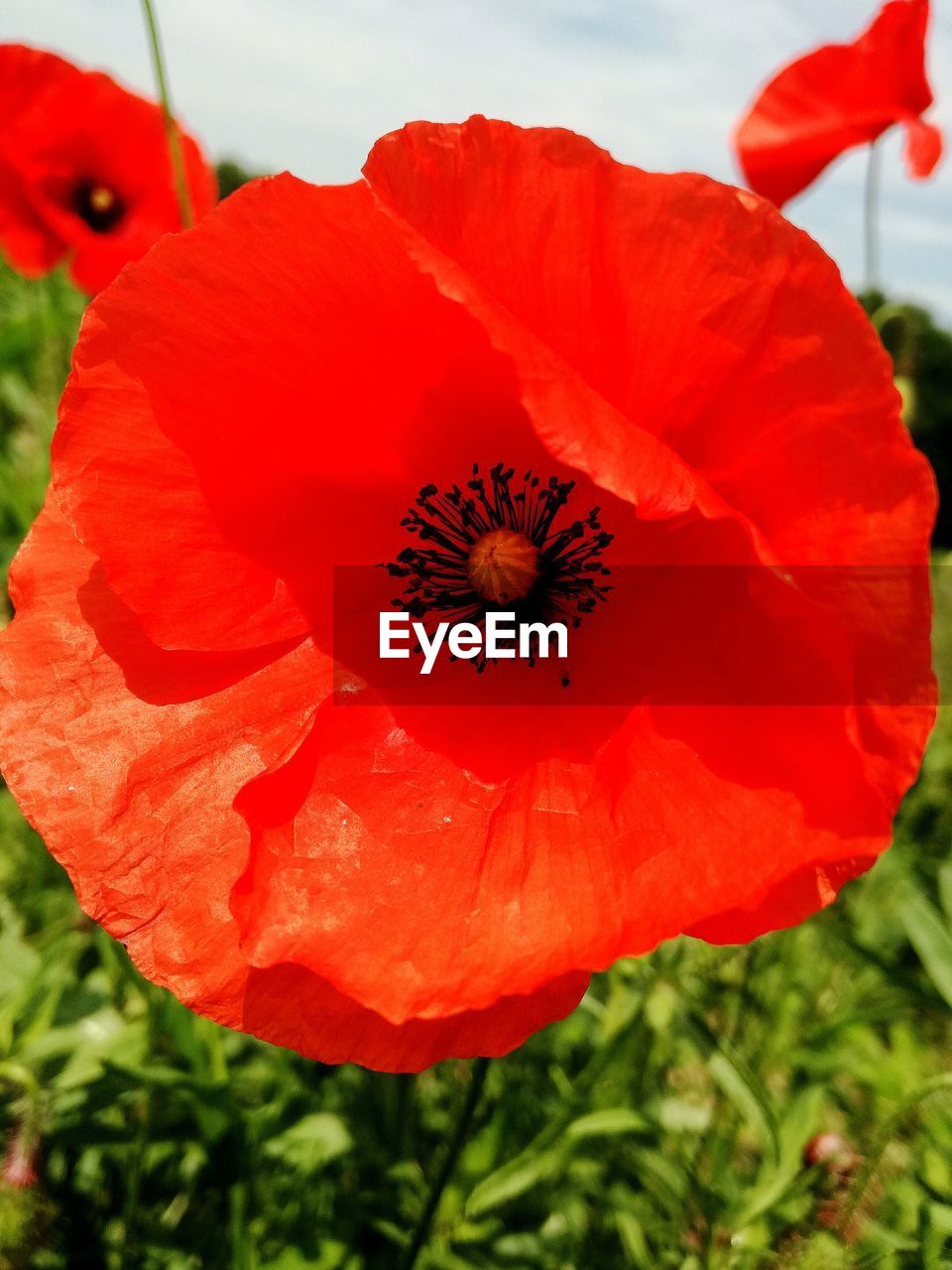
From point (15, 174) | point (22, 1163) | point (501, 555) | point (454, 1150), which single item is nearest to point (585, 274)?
point (501, 555)

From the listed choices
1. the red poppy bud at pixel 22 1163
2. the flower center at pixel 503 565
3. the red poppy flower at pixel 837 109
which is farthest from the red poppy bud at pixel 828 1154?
the red poppy flower at pixel 837 109

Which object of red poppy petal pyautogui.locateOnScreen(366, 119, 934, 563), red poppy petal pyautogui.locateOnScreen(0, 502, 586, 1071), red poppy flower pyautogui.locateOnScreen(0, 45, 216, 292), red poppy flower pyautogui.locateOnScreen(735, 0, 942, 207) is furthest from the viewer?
red poppy flower pyautogui.locateOnScreen(0, 45, 216, 292)

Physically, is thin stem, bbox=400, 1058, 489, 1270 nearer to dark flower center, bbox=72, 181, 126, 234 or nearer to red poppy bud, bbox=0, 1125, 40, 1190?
red poppy bud, bbox=0, 1125, 40, 1190

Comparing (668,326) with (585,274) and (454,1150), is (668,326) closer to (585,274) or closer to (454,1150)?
(585,274)

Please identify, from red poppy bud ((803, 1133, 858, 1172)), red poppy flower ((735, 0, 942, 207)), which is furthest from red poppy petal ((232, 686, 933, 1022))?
red poppy flower ((735, 0, 942, 207))

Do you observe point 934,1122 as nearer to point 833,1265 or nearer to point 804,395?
point 833,1265

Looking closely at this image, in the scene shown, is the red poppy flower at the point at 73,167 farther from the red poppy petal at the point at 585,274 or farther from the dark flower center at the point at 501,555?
the red poppy petal at the point at 585,274
